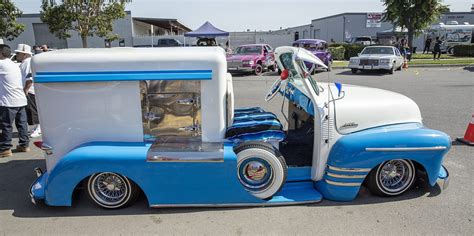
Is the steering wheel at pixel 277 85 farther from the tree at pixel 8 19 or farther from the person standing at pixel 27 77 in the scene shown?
the tree at pixel 8 19

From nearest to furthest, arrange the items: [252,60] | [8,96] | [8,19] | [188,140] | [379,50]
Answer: [188,140]
[8,96]
[252,60]
[379,50]
[8,19]

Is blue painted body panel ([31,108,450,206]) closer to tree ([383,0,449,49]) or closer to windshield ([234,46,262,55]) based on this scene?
windshield ([234,46,262,55])

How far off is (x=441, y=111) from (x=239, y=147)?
6658 mm

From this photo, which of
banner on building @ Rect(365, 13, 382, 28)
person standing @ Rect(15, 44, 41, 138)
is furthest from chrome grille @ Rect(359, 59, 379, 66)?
banner on building @ Rect(365, 13, 382, 28)

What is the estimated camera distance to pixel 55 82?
3.33 metres

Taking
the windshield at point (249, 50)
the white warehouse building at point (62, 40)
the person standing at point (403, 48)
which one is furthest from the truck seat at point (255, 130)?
the white warehouse building at point (62, 40)

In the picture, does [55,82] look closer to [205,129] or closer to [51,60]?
[51,60]

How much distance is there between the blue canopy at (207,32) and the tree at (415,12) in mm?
13238

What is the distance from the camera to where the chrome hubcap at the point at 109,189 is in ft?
11.5

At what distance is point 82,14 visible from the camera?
769 inches

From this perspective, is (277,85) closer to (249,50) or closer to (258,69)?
(258,69)

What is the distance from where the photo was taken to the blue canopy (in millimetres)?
24828

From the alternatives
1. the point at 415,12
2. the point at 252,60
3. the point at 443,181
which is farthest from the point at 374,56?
the point at 443,181

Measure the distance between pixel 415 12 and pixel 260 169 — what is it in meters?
27.2
